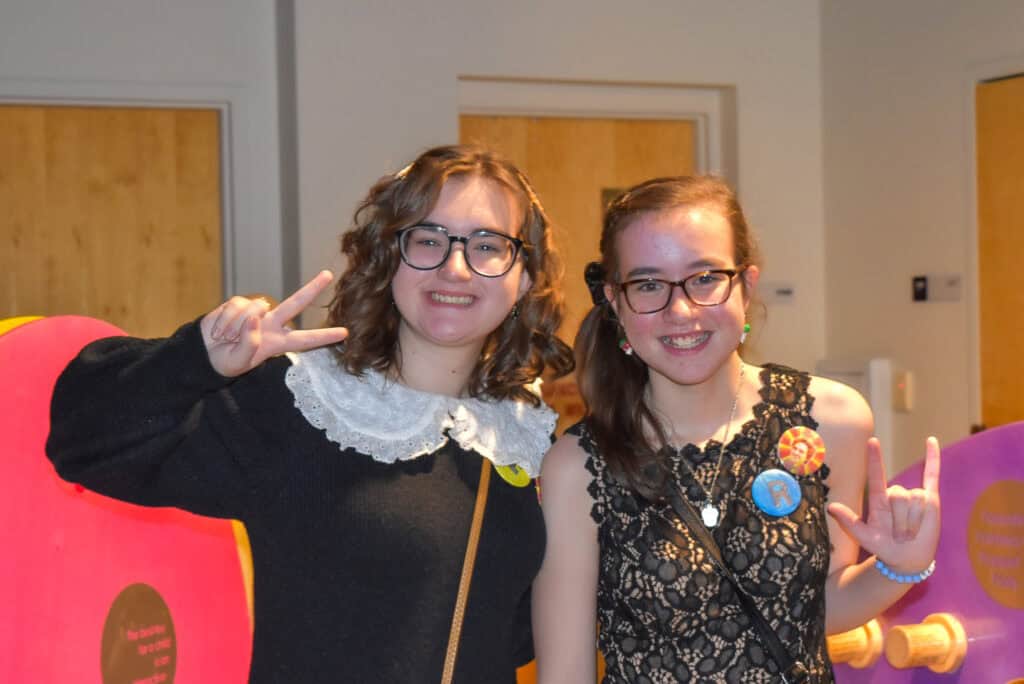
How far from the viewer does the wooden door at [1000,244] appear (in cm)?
392

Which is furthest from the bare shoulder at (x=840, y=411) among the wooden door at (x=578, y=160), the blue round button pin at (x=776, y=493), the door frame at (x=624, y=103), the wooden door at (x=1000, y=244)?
the door frame at (x=624, y=103)

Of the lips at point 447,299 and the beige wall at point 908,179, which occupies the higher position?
the beige wall at point 908,179

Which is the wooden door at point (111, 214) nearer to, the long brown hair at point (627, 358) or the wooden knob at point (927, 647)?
the long brown hair at point (627, 358)

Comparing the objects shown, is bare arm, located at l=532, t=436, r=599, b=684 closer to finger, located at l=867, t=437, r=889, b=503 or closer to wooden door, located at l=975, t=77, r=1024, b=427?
finger, located at l=867, t=437, r=889, b=503

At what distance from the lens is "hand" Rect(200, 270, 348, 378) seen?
1.37 metres

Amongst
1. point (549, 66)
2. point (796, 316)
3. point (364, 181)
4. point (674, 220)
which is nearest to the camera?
point (674, 220)

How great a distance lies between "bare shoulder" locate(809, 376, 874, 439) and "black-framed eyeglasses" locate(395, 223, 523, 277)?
52 centimetres

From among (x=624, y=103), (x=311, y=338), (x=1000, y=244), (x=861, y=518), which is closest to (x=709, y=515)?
(x=861, y=518)

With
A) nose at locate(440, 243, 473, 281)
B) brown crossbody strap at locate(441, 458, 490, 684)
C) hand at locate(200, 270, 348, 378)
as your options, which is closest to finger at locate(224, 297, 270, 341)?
hand at locate(200, 270, 348, 378)

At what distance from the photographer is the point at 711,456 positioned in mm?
1729

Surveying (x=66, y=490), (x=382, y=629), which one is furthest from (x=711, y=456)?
(x=66, y=490)

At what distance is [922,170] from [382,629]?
337 cm

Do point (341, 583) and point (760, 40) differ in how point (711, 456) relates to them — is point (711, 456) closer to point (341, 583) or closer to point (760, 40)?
point (341, 583)

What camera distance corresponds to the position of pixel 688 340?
1.68 meters
